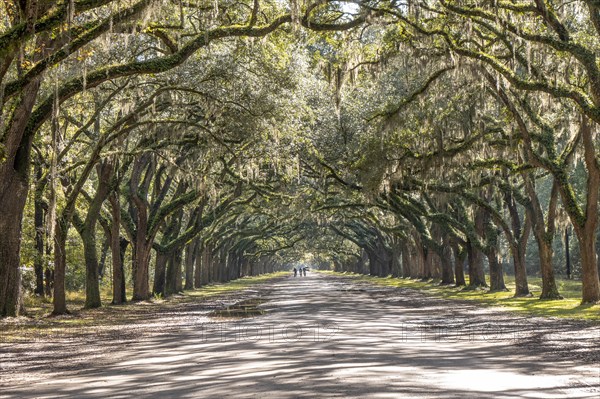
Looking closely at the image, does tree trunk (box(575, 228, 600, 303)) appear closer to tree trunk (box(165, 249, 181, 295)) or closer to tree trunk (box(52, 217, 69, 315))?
tree trunk (box(52, 217, 69, 315))

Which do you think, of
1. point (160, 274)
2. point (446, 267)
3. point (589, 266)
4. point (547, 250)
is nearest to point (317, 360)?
point (589, 266)

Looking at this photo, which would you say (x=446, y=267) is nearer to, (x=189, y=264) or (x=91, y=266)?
(x=189, y=264)

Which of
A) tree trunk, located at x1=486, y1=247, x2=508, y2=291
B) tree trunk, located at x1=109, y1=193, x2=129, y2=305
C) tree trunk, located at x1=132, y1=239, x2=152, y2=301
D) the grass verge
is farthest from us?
tree trunk, located at x1=486, y1=247, x2=508, y2=291

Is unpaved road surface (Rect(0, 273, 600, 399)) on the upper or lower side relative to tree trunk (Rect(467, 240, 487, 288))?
lower

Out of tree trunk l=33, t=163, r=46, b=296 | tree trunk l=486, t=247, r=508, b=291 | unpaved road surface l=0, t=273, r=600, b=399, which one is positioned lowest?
unpaved road surface l=0, t=273, r=600, b=399

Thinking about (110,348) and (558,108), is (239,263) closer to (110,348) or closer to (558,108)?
(558,108)

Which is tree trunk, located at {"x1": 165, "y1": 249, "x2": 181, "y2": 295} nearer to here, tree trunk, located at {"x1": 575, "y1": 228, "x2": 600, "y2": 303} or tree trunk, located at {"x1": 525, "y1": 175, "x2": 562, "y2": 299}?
tree trunk, located at {"x1": 525, "y1": 175, "x2": 562, "y2": 299}

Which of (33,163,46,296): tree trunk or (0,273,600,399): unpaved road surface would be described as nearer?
(0,273,600,399): unpaved road surface

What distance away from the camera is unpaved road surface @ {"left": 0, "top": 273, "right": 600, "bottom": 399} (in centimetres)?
815

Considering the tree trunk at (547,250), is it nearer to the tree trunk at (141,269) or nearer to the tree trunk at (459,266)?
the tree trunk at (459,266)

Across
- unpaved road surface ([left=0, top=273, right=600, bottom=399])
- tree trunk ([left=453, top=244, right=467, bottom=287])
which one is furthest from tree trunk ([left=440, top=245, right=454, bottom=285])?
unpaved road surface ([left=0, top=273, right=600, bottom=399])

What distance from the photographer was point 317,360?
34.8 ft

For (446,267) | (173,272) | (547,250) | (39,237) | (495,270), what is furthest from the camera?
(446,267)

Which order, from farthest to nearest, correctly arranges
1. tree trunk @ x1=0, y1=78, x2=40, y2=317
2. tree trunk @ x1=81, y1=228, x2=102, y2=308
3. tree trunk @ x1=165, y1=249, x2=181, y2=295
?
tree trunk @ x1=165, y1=249, x2=181, y2=295
tree trunk @ x1=81, y1=228, x2=102, y2=308
tree trunk @ x1=0, y1=78, x2=40, y2=317
